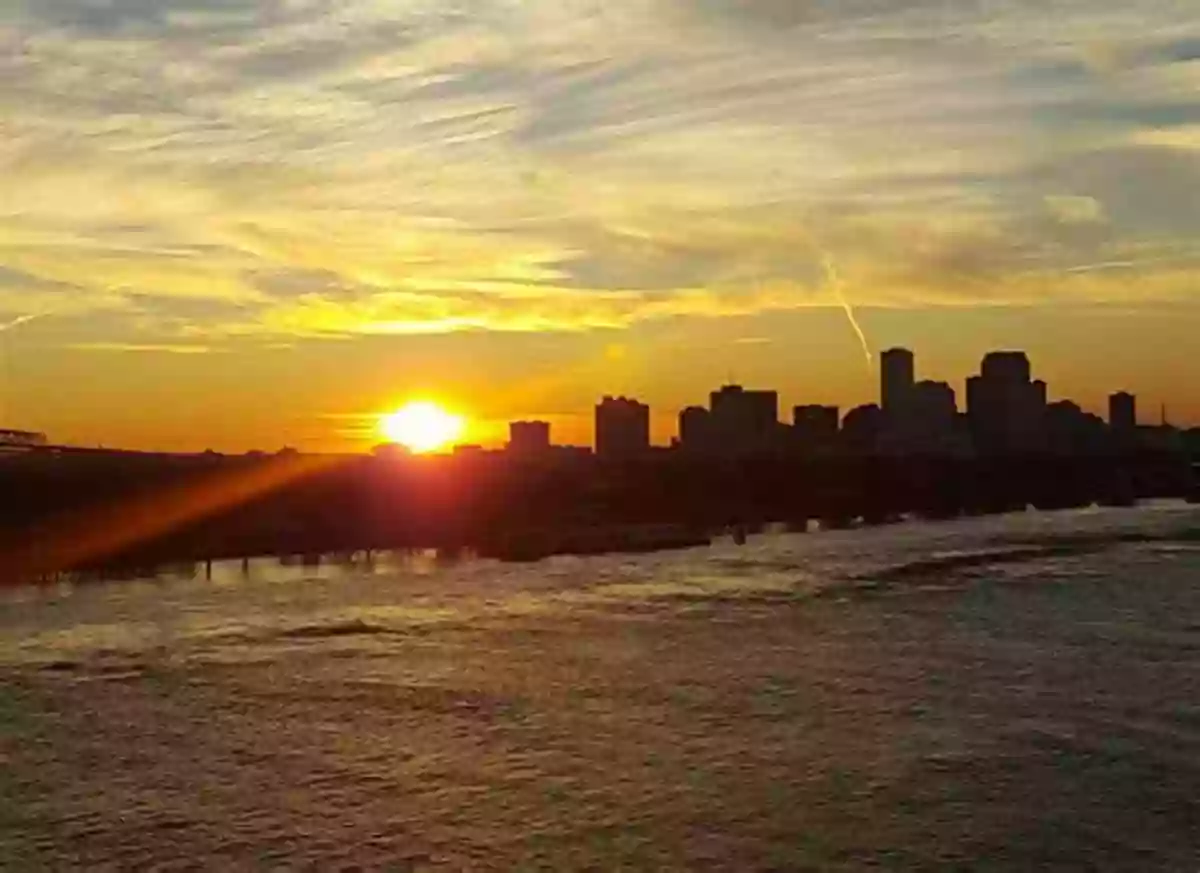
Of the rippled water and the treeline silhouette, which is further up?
the treeline silhouette

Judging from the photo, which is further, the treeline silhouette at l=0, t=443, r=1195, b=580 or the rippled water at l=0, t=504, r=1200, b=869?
the treeline silhouette at l=0, t=443, r=1195, b=580

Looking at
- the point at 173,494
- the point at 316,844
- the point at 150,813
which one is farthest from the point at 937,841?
the point at 173,494

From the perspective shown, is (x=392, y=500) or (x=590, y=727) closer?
(x=590, y=727)

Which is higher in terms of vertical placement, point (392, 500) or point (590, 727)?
point (392, 500)

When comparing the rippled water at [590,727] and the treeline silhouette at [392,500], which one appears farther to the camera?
the treeline silhouette at [392,500]

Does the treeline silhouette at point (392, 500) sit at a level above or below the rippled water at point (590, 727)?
above
